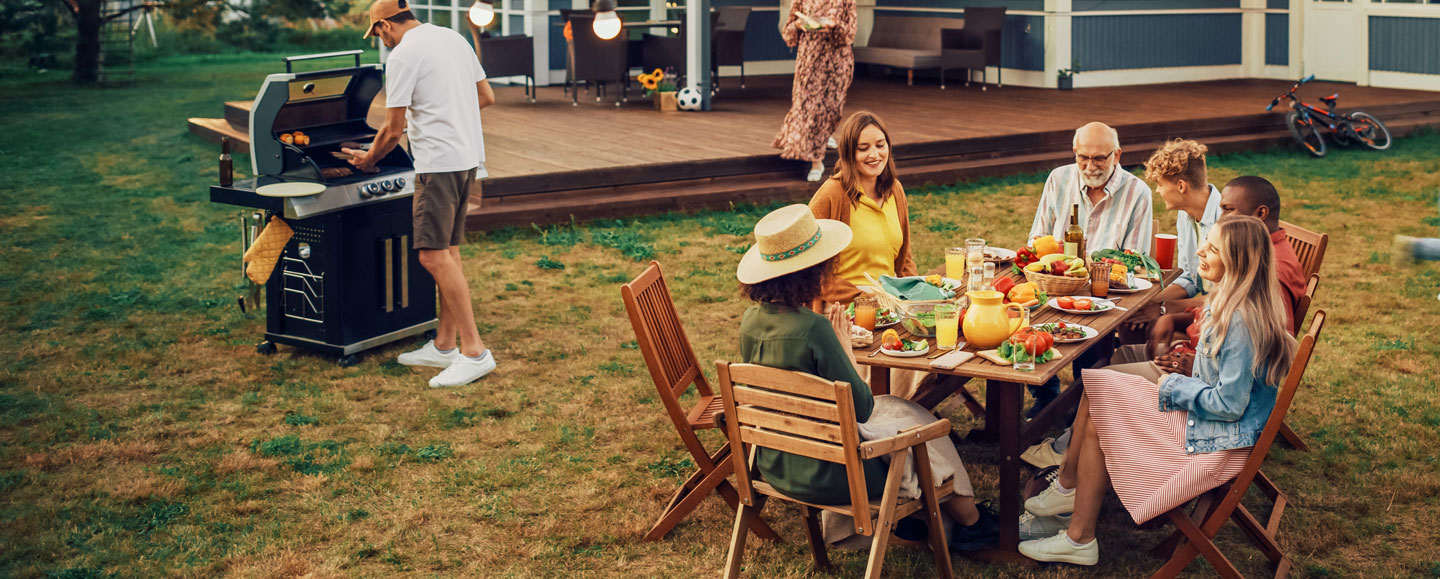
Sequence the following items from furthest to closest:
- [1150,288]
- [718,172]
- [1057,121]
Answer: [1057,121], [718,172], [1150,288]

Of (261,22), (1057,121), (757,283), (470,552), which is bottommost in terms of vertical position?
(470,552)

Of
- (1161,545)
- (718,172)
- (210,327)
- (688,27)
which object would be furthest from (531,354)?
(688,27)

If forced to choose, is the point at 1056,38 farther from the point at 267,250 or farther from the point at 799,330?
the point at 799,330

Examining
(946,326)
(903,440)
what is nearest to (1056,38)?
(946,326)

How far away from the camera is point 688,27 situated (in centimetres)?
1207

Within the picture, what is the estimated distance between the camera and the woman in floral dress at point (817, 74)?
8812 mm

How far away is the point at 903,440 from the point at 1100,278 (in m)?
1.36

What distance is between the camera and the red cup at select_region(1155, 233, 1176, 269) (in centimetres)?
471

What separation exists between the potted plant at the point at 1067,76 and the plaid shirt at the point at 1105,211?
33.2 feet

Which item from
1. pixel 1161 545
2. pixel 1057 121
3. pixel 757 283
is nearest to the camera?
pixel 757 283

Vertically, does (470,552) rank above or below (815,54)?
below

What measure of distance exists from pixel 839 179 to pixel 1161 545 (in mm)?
1705

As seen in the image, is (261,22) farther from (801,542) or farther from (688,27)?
(801,542)

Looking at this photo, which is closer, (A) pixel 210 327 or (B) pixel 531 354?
(B) pixel 531 354
